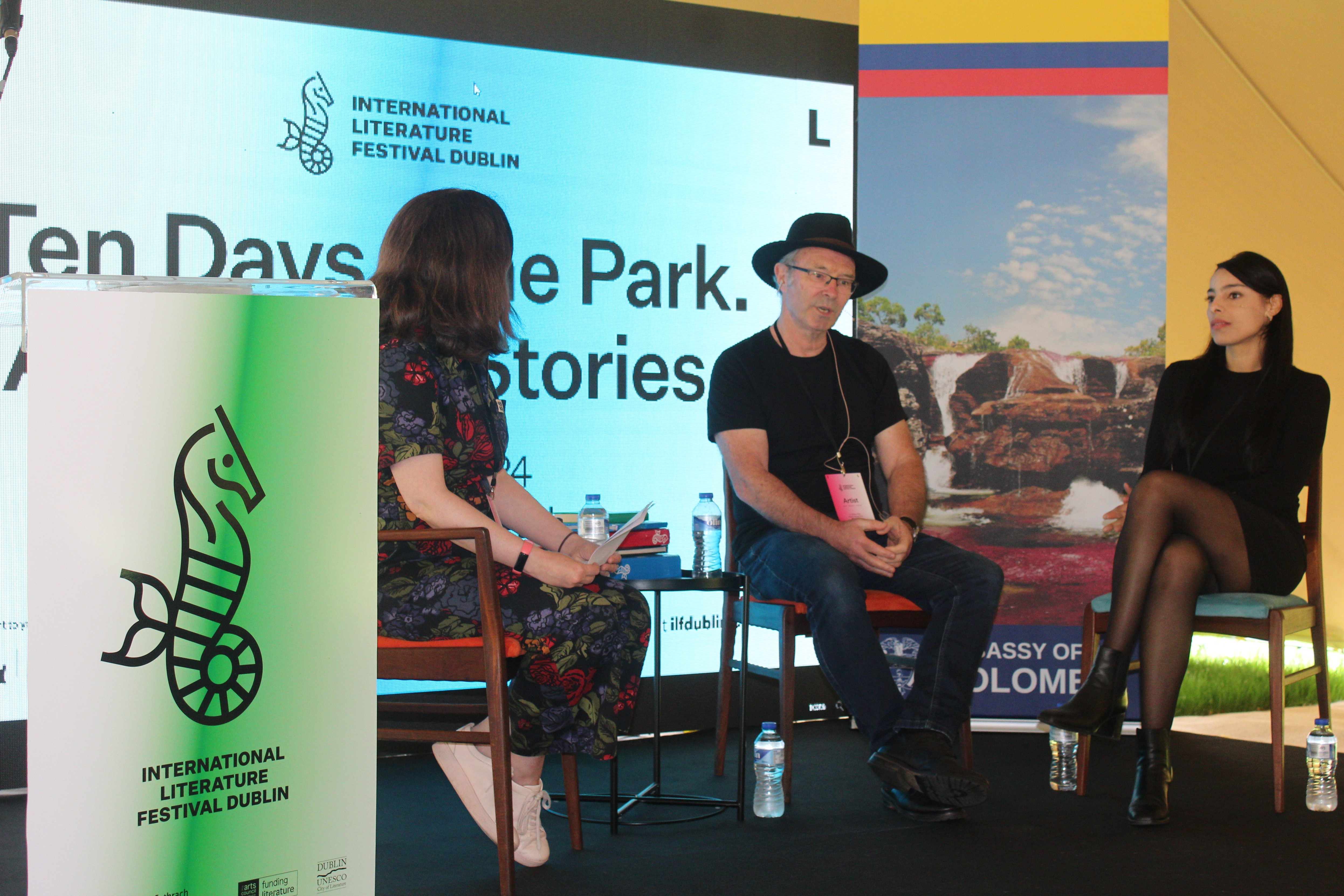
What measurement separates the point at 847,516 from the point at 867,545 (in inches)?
Result: 7.3

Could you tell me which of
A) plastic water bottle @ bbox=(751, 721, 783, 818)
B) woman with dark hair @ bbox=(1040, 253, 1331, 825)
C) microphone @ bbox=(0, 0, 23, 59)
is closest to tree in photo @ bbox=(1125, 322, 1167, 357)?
woman with dark hair @ bbox=(1040, 253, 1331, 825)

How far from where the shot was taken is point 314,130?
120 inches

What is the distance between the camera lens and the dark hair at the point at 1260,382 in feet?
9.21

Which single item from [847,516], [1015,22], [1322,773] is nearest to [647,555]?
[847,516]

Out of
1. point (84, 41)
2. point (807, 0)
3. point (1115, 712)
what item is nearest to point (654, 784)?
point (1115, 712)

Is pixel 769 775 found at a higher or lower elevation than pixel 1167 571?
lower

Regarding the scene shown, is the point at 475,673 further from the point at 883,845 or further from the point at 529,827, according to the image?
the point at 883,845

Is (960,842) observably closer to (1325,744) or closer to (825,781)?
(825,781)

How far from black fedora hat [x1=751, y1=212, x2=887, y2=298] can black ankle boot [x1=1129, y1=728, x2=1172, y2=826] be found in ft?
4.64

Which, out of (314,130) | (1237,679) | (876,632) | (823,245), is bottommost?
(1237,679)

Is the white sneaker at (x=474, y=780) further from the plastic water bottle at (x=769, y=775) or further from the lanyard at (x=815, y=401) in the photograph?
the lanyard at (x=815, y=401)

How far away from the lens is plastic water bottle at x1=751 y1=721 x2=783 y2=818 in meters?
2.52

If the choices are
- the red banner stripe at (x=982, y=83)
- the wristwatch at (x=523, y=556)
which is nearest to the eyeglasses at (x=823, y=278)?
the red banner stripe at (x=982, y=83)

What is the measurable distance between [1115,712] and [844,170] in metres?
1.99
